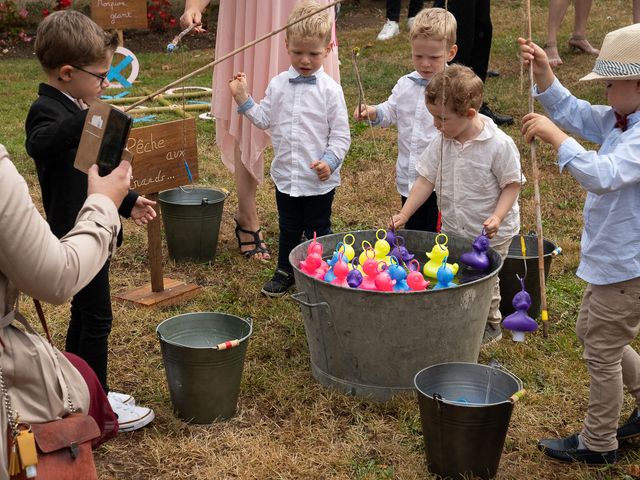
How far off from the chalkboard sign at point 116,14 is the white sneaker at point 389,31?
4.71 meters

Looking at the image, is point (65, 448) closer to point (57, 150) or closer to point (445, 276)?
point (57, 150)

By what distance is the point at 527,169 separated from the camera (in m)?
6.64

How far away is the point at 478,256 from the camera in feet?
12.0

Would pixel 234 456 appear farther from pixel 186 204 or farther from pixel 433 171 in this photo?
pixel 186 204

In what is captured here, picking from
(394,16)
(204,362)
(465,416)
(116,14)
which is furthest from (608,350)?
(394,16)

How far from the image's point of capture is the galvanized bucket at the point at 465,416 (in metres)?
2.96

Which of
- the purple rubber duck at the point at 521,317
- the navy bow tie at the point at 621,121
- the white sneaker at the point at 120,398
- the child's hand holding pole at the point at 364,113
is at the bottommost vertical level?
the white sneaker at the point at 120,398

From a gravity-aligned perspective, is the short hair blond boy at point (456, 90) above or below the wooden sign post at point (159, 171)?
above

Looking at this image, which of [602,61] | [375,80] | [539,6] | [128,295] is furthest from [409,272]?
[539,6]

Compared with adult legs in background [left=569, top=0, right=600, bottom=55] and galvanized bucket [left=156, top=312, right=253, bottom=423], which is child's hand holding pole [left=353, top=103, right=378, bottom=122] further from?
adult legs in background [left=569, top=0, right=600, bottom=55]

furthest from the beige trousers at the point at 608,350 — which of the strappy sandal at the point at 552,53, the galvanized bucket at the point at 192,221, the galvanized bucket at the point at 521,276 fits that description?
the strappy sandal at the point at 552,53

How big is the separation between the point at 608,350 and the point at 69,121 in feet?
6.61

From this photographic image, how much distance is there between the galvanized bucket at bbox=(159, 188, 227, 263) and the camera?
202 inches

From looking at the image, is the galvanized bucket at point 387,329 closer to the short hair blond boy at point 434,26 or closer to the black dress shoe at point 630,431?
the black dress shoe at point 630,431
